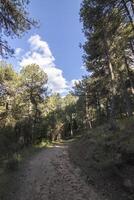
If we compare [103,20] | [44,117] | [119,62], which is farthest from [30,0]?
[44,117]

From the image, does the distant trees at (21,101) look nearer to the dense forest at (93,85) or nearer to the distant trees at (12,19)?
the dense forest at (93,85)

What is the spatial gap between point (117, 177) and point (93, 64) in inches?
730

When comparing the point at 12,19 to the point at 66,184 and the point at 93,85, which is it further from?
the point at 93,85

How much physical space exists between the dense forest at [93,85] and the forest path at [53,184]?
4.90ft

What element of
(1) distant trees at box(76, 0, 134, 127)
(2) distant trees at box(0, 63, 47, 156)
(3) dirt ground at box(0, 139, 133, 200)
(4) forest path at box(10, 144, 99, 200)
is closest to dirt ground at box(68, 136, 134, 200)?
(3) dirt ground at box(0, 139, 133, 200)

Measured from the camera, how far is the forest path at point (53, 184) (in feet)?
32.6

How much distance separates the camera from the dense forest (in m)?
11.1

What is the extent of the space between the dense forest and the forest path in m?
1.50

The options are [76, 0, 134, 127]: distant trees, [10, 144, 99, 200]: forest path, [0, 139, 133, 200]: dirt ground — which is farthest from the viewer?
[76, 0, 134, 127]: distant trees

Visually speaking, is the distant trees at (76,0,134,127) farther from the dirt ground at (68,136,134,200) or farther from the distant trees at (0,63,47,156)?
the distant trees at (0,63,47,156)

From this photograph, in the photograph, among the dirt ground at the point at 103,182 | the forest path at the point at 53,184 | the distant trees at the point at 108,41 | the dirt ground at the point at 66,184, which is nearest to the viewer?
the dirt ground at the point at 103,182

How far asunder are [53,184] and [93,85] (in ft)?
71.0

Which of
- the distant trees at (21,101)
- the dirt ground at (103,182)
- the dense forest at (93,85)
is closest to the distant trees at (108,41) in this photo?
the dense forest at (93,85)

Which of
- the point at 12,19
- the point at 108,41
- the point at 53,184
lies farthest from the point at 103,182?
A: the point at 108,41
